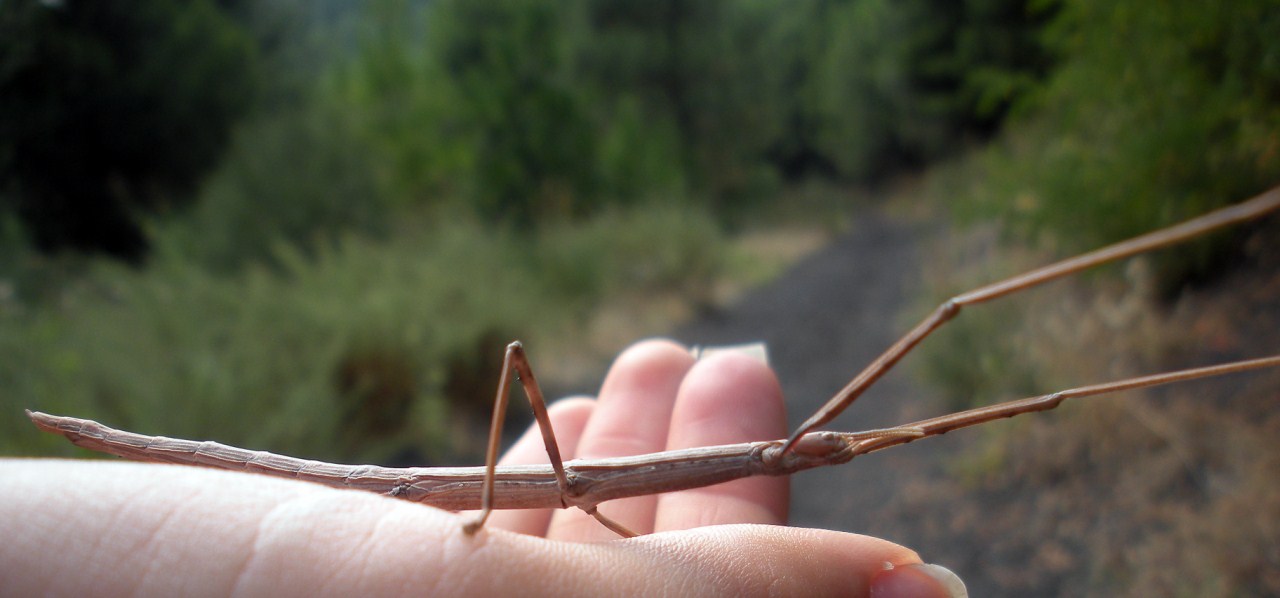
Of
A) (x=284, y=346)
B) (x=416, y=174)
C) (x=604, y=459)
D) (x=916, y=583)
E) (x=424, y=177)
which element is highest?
(x=416, y=174)

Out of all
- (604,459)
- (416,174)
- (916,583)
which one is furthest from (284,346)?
(416,174)

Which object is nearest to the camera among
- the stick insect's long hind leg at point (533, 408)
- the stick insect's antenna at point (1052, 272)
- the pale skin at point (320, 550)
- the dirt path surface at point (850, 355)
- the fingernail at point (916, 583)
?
the stick insect's antenna at point (1052, 272)

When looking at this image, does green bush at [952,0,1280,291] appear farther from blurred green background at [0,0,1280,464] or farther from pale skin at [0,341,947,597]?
pale skin at [0,341,947,597]

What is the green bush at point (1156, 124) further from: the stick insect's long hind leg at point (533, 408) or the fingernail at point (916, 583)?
the stick insect's long hind leg at point (533, 408)

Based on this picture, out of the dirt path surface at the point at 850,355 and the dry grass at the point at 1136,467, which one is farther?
the dirt path surface at the point at 850,355

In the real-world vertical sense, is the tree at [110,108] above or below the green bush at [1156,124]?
above

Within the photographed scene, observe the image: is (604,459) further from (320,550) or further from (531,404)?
(320,550)

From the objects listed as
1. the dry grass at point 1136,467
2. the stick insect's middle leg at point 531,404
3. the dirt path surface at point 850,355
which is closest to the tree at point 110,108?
the stick insect's middle leg at point 531,404
